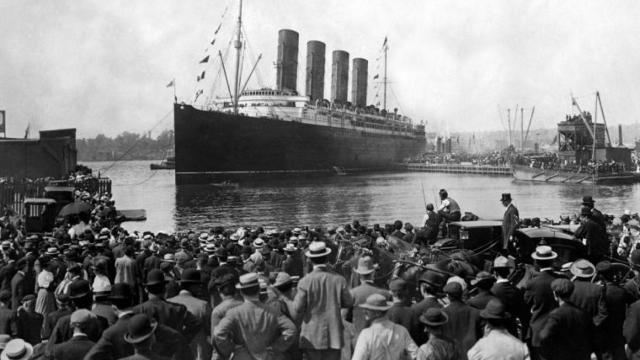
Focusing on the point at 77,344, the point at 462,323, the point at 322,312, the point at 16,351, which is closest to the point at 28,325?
the point at 16,351

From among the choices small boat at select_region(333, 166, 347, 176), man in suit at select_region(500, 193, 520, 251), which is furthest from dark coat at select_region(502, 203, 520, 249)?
small boat at select_region(333, 166, 347, 176)

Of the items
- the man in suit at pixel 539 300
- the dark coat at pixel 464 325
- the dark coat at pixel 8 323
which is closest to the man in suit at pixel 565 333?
the man in suit at pixel 539 300

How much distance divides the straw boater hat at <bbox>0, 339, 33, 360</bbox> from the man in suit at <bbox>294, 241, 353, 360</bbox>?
2039 mm

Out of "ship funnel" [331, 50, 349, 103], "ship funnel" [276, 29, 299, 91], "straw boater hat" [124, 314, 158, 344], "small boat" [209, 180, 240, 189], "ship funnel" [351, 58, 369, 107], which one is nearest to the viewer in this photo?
"straw boater hat" [124, 314, 158, 344]

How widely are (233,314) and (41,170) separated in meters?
29.9

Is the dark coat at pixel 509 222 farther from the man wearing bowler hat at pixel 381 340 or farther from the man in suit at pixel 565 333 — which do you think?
the man wearing bowler hat at pixel 381 340

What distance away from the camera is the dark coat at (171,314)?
184 inches

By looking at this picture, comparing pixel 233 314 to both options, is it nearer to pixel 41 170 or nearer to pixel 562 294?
pixel 562 294

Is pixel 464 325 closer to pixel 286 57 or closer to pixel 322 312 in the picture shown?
pixel 322 312

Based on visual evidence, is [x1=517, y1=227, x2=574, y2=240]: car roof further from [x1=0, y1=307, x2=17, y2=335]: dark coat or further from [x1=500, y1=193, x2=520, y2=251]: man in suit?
[x1=0, y1=307, x2=17, y2=335]: dark coat

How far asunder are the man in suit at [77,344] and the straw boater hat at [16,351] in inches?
8.4

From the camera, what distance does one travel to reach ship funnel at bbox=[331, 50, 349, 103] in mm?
77125

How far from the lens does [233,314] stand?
4270 millimetres

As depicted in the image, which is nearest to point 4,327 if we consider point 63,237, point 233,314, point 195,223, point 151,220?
point 233,314
